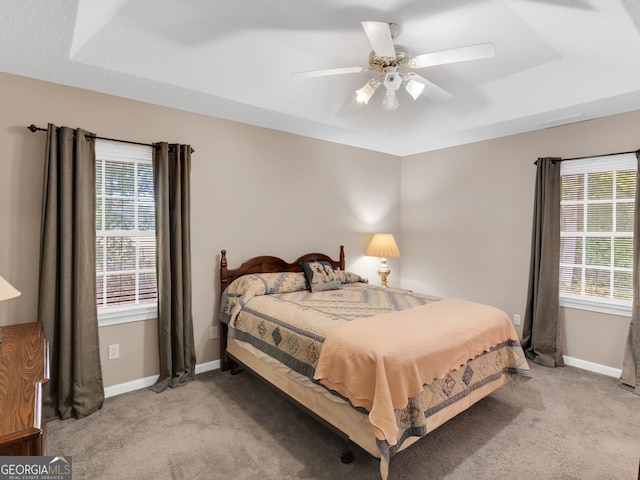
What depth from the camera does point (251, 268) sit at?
3.67m

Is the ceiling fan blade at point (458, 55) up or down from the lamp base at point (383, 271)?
up

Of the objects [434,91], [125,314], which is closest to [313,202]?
[434,91]

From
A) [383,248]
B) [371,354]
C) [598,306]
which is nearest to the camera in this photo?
[371,354]

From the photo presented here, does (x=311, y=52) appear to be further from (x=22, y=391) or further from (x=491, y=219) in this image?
(x=22, y=391)

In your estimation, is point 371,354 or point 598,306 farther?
point 598,306

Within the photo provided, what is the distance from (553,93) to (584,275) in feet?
6.02

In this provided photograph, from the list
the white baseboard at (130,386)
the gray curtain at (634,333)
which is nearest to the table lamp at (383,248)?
the gray curtain at (634,333)

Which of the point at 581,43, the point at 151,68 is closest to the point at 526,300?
the point at 581,43

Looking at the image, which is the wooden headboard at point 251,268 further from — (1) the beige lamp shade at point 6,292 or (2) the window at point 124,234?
(1) the beige lamp shade at point 6,292

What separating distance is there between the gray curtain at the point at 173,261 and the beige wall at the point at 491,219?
129 inches

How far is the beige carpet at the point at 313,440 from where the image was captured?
6.64ft

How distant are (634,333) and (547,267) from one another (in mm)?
872

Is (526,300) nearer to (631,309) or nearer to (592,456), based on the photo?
(631,309)

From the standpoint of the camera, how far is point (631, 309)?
323cm
